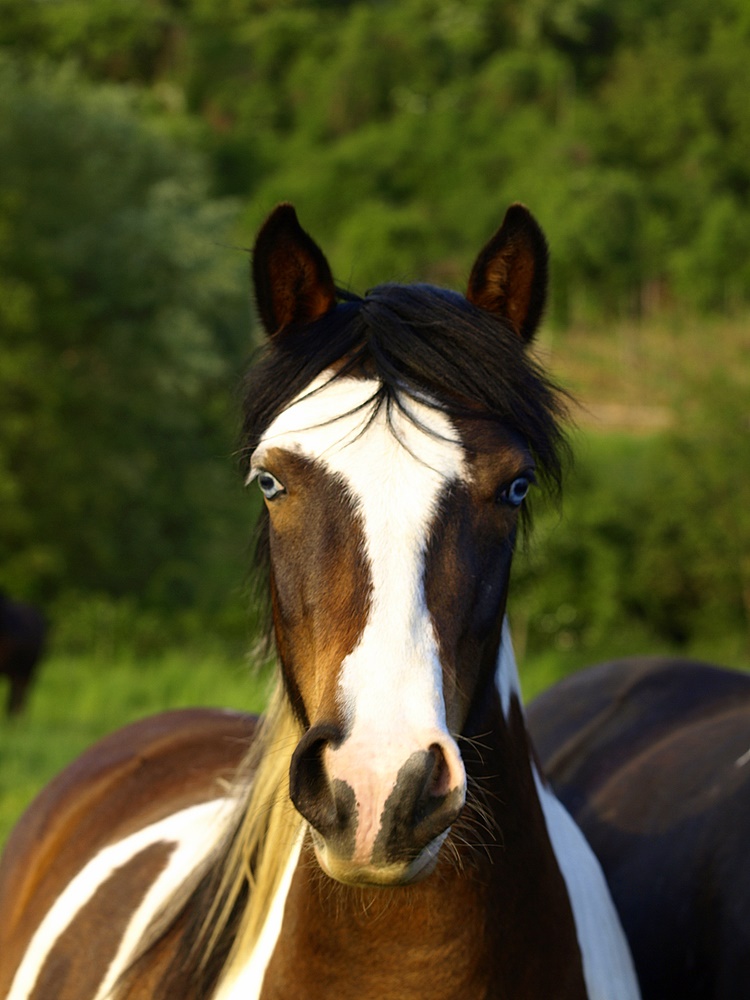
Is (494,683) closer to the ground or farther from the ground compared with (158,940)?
farther from the ground

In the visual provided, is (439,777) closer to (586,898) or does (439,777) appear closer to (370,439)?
(370,439)

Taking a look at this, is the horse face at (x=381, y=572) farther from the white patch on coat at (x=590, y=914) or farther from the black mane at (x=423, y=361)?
the white patch on coat at (x=590, y=914)

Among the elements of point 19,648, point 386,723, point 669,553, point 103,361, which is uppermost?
point 103,361

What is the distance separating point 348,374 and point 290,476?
0.64 ft

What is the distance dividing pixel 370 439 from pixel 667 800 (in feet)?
5.74

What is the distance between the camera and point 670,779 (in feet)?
10.2

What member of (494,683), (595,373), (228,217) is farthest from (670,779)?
(595,373)

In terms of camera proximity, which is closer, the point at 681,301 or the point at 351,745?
the point at 351,745

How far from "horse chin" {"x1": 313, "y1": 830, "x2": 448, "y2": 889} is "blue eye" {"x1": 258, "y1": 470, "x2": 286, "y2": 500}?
1.70 ft

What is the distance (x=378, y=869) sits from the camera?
4.81 feet

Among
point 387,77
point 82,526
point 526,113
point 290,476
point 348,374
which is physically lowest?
point 290,476

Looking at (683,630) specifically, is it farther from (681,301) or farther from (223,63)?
(223,63)

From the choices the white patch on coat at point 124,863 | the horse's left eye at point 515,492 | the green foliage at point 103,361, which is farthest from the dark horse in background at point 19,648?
the horse's left eye at point 515,492

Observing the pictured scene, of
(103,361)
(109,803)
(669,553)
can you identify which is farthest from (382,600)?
(669,553)
